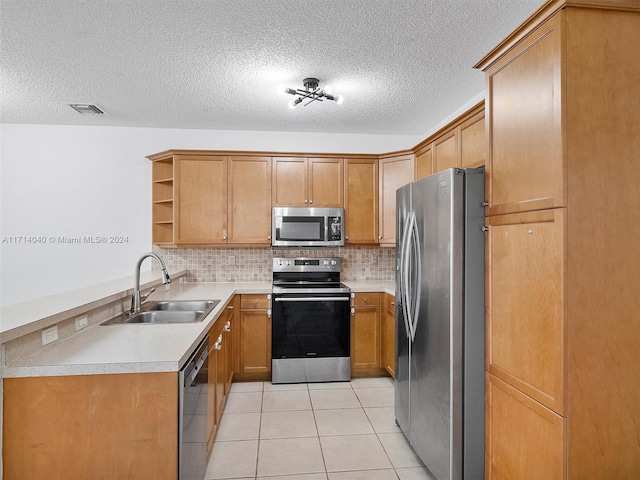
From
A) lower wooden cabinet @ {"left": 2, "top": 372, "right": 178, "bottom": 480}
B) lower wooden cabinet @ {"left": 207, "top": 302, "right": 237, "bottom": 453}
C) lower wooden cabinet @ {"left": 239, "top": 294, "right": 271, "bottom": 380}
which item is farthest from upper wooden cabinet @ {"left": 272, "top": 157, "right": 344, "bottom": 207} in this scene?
lower wooden cabinet @ {"left": 2, "top": 372, "right": 178, "bottom": 480}

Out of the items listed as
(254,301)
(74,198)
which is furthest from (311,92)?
(74,198)

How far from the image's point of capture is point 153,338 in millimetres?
1880

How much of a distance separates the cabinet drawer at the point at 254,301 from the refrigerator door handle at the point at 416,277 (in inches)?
64.9

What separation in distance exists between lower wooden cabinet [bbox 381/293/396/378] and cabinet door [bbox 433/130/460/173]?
4.14 ft

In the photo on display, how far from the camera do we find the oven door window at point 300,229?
393 cm

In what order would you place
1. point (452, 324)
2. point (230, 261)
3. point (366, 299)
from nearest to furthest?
point (452, 324)
point (366, 299)
point (230, 261)

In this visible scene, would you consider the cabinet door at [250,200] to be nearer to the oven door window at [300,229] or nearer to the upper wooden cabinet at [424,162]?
the oven door window at [300,229]

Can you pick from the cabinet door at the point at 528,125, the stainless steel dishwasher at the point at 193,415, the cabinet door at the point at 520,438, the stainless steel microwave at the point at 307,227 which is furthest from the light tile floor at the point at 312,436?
the cabinet door at the point at 528,125

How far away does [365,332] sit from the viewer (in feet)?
12.5

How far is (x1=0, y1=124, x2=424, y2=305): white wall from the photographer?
3.98 m

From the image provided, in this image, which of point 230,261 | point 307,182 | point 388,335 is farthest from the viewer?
point 230,261

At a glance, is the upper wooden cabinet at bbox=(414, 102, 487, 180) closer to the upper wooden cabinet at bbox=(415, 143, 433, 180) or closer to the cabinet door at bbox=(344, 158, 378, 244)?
the upper wooden cabinet at bbox=(415, 143, 433, 180)

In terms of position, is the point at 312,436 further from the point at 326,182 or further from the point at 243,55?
the point at 243,55

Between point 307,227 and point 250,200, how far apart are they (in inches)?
25.5
